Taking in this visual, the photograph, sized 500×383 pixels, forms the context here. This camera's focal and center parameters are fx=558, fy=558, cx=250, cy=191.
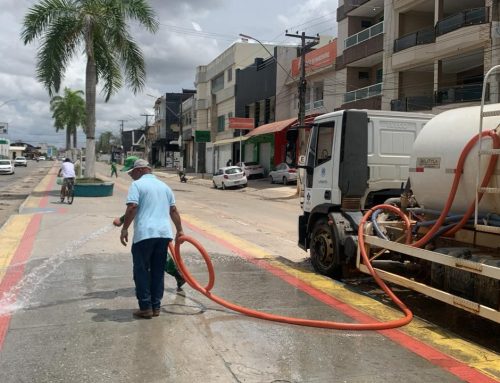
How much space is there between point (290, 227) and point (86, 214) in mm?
5982

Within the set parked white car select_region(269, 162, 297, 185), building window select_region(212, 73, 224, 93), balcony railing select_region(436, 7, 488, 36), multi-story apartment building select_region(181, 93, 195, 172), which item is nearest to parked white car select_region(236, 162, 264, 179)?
parked white car select_region(269, 162, 297, 185)

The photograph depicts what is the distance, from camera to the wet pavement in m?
4.40

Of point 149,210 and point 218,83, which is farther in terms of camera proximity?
point 218,83

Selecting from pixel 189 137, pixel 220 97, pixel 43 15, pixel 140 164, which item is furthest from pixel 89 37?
pixel 189 137

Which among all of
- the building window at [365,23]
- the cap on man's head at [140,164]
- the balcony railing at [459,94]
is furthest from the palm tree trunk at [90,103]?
the building window at [365,23]

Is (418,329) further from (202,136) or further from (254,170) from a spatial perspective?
(202,136)

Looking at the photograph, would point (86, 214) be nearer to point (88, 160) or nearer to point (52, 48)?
point (88, 160)

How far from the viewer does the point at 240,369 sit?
175 inches

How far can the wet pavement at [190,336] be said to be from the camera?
4402 mm

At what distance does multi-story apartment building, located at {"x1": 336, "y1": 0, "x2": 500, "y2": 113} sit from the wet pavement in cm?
1873

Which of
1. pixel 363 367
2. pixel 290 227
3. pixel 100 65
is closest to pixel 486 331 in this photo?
pixel 363 367

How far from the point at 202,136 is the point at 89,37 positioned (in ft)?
128

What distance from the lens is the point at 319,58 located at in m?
38.6

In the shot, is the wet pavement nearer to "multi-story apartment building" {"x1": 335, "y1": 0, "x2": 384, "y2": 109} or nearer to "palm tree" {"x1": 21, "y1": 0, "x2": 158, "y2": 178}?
"palm tree" {"x1": 21, "y1": 0, "x2": 158, "y2": 178}
